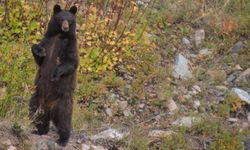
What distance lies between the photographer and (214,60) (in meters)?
9.52

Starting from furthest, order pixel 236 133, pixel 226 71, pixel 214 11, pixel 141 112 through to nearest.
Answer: pixel 214 11 → pixel 226 71 → pixel 141 112 → pixel 236 133

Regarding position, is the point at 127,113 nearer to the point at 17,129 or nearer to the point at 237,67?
the point at 237,67

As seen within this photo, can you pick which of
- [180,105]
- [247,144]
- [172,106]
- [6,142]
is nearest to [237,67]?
[180,105]

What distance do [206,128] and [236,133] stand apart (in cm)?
41

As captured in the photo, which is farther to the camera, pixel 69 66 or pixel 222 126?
pixel 222 126

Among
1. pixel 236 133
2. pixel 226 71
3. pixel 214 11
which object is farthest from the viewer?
pixel 214 11

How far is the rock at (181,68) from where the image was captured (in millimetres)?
8906

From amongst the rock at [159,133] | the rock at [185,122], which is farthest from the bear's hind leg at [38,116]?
the rock at [185,122]

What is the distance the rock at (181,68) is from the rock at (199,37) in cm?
68

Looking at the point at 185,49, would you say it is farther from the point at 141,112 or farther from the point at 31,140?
the point at 31,140

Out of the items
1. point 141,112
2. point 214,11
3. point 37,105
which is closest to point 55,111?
point 37,105

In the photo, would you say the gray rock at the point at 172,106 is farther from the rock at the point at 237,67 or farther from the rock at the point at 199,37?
the rock at the point at 199,37

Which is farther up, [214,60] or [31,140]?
[214,60]

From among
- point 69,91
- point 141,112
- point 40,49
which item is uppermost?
point 40,49
